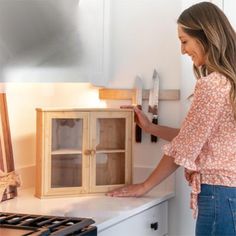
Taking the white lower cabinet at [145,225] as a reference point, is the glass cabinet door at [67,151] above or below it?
above

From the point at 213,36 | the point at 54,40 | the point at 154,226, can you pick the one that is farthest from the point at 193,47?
the point at 154,226

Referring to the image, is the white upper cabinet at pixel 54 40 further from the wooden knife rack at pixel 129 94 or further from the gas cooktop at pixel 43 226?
the gas cooktop at pixel 43 226

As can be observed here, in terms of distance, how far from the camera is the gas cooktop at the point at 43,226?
1483mm

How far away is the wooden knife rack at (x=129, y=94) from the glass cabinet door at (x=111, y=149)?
202mm

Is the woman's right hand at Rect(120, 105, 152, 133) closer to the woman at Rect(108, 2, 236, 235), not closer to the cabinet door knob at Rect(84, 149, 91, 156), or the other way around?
the cabinet door knob at Rect(84, 149, 91, 156)

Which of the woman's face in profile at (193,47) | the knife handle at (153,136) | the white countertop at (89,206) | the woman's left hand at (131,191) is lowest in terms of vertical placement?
the white countertop at (89,206)

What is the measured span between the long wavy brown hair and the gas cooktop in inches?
24.9

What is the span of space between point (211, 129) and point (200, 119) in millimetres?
51

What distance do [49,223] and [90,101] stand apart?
3.62ft

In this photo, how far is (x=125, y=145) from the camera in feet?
7.75

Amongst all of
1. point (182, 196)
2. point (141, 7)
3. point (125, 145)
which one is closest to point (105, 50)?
point (141, 7)

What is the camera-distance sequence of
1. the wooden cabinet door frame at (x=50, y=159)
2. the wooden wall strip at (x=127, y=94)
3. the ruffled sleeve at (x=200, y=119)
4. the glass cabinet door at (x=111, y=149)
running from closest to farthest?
the ruffled sleeve at (x=200, y=119), the wooden cabinet door frame at (x=50, y=159), the glass cabinet door at (x=111, y=149), the wooden wall strip at (x=127, y=94)

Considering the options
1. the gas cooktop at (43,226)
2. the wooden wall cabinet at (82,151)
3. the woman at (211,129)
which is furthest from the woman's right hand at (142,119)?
the gas cooktop at (43,226)

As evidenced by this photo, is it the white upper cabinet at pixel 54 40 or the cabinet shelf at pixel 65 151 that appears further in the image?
the cabinet shelf at pixel 65 151
